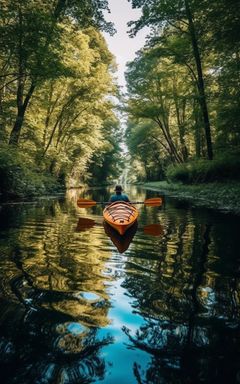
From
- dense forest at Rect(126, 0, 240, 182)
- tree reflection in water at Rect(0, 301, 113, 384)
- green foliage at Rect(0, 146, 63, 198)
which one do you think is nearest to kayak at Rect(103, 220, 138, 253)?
tree reflection in water at Rect(0, 301, 113, 384)

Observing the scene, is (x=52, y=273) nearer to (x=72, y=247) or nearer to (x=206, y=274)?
(x=72, y=247)

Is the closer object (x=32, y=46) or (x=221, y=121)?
(x=32, y=46)

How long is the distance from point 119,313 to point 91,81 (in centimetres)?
2563

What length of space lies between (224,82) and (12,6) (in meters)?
10.3

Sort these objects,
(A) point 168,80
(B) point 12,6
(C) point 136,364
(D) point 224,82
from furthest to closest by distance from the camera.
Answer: (A) point 168,80 → (D) point 224,82 → (B) point 12,6 → (C) point 136,364

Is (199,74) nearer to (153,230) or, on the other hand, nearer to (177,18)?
(177,18)

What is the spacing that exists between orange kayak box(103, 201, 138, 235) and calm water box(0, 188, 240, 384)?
1053mm

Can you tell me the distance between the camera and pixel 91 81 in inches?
1038

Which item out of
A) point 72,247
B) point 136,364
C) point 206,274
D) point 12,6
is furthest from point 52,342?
point 12,6

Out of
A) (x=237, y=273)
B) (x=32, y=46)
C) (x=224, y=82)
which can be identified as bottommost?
(x=237, y=273)

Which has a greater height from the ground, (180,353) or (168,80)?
(168,80)

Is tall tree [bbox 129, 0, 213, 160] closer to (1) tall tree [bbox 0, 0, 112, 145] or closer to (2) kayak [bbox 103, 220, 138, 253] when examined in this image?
(1) tall tree [bbox 0, 0, 112, 145]

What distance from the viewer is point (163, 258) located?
546cm

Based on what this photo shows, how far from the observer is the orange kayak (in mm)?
7438
